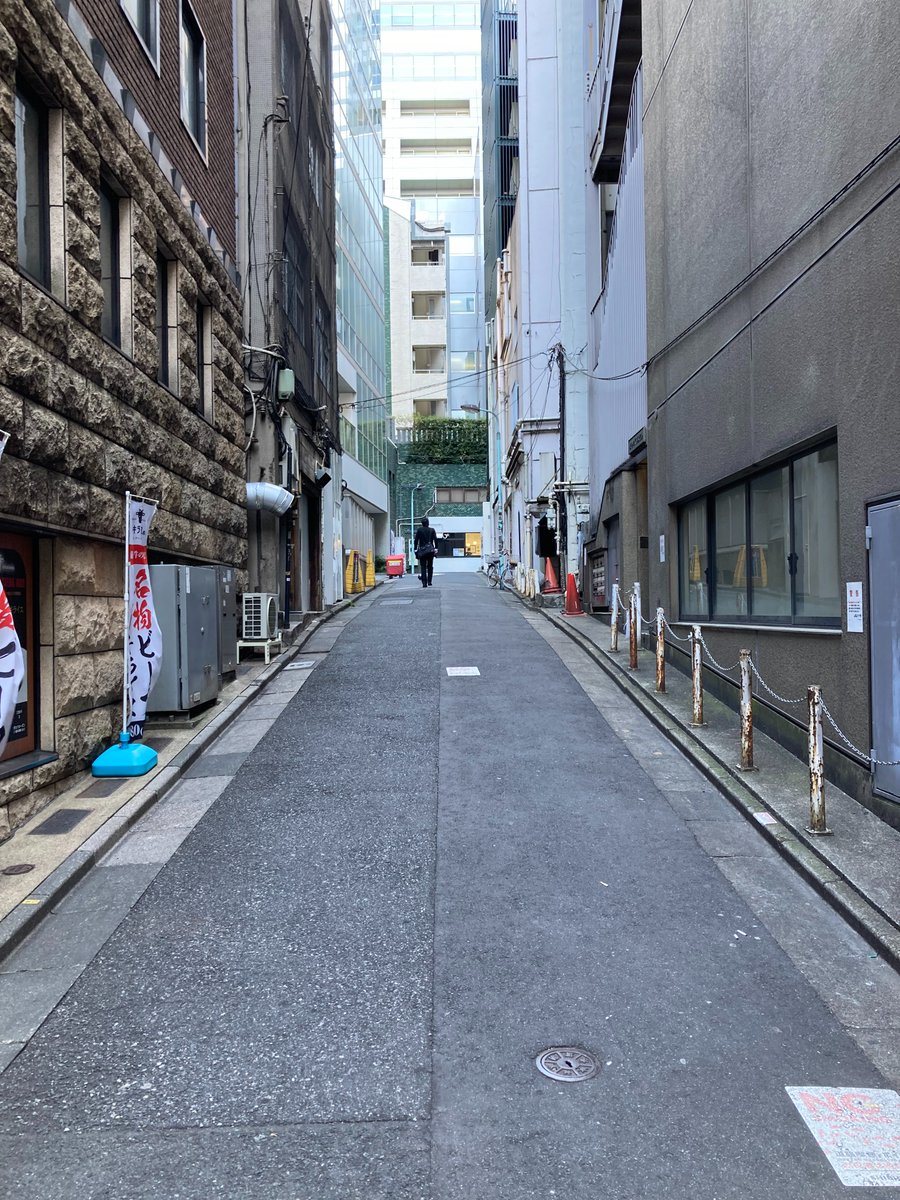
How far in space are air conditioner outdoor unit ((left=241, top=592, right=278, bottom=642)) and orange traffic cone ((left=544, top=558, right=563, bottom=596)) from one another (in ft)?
36.9

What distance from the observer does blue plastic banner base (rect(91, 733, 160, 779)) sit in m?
8.43

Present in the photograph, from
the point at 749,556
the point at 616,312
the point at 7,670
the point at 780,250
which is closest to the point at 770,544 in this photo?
the point at 749,556

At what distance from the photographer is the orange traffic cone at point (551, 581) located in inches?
993

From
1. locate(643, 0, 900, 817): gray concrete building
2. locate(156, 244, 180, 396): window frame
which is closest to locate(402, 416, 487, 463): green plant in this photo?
locate(643, 0, 900, 817): gray concrete building

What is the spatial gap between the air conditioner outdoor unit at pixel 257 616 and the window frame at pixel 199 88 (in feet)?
21.2

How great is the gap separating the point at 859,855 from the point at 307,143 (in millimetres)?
21028

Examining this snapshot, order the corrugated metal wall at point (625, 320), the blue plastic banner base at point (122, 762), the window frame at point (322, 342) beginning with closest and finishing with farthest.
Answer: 1. the blue plastic banner base at point (122, 762)
2. the corrugated metal wall at point (625, 320)
3. the window frame at point (322, 342)

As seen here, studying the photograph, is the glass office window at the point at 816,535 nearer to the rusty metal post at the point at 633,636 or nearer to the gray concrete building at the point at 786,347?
the gray concrete building at the point at 786,347

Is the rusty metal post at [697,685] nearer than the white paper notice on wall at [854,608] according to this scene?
No

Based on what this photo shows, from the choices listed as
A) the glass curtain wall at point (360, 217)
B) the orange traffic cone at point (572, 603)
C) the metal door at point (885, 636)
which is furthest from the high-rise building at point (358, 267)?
the metal door at point (885, 636)

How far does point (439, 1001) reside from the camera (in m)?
4.64

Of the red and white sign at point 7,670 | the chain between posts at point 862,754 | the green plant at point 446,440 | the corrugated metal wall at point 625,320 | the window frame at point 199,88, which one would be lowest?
the chain between posts at point 862,754

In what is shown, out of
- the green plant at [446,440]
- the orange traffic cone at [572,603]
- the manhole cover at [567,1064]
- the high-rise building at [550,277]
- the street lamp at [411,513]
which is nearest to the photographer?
the manhole cover at [567,1064]

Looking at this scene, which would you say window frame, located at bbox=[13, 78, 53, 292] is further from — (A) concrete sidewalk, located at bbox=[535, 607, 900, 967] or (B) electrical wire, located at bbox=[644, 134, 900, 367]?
(A) concrete sidewalk, located at bbox=[535, 607, 900, 967]
